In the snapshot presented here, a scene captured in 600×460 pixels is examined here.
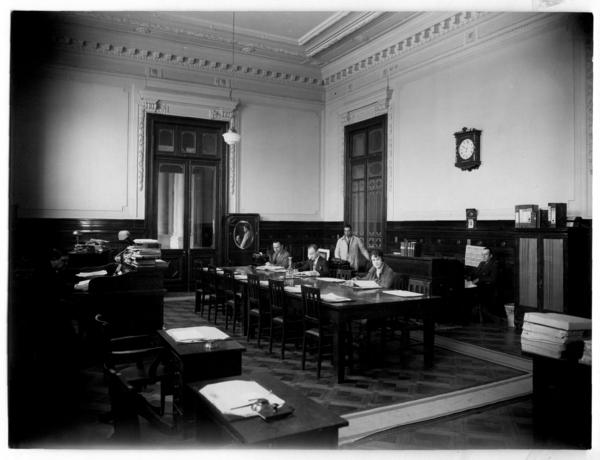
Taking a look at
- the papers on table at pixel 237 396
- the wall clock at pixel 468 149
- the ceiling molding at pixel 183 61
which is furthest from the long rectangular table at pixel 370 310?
the ceiling molding at pixel 183 61

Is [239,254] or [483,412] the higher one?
[239,254]

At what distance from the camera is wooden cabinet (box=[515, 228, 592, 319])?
6.46 m

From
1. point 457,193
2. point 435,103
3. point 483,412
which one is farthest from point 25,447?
point 435,103

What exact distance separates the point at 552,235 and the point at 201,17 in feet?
24.1

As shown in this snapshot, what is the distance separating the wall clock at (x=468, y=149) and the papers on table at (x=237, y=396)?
7017 millimetres

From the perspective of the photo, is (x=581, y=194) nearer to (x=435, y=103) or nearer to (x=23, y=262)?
(x=435, y=103)

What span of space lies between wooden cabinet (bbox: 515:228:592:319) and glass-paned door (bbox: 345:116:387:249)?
3.77 meters

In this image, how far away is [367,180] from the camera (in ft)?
36.2

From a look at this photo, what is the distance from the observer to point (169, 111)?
10.5 m

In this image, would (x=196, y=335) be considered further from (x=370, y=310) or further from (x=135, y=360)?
(x=370, y=310)

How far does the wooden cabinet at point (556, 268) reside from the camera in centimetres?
646

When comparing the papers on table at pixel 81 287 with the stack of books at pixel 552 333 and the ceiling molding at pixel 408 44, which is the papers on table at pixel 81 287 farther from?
the ceiling molding at pixel 408 44

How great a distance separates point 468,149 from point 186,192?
5977 millimetres

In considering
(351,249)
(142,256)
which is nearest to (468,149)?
(351,249)
